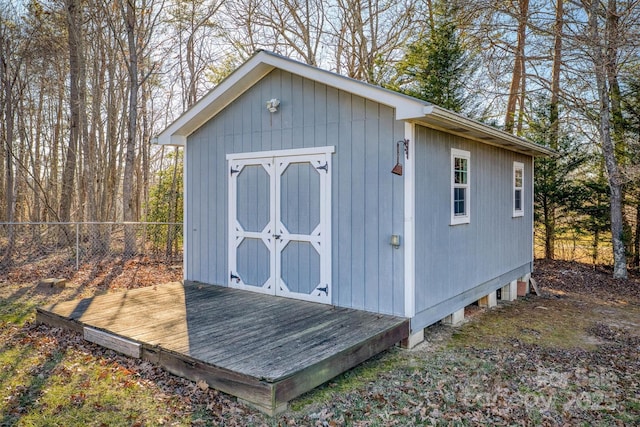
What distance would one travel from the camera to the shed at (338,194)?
480 cm

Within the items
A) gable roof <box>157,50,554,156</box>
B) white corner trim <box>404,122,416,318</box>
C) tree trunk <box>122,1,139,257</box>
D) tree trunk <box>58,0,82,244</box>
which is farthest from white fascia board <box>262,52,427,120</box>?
tree trunk <box>58,0,82,244</box>

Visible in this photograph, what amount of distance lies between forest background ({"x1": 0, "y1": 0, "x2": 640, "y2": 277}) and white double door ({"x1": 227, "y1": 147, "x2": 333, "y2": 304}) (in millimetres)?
4971

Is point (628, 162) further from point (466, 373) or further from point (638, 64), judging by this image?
point (466, 373)

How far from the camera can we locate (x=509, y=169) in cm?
770

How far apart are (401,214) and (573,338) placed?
287 centimetres

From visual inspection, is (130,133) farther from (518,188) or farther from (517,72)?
(517,72)

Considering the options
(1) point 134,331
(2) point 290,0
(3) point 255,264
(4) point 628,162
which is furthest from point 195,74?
(4) point 628,162

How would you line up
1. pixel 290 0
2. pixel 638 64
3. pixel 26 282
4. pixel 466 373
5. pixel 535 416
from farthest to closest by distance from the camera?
pixel 290 0 → pixel 638 64 → pixel 26 282 → pixel 466 373 → pixel 535 416

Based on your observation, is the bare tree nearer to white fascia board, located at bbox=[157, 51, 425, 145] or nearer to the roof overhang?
the roof overhang

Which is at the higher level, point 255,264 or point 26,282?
point 255,264

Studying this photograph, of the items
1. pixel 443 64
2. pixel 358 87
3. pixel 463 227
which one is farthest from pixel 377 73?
pixel 358 87

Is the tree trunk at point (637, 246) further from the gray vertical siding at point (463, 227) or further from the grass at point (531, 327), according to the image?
the grass at point (531, 327)

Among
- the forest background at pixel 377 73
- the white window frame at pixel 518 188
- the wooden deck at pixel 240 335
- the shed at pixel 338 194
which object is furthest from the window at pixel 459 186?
the forest background at pixel 377 73

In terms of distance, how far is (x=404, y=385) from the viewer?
3.84 metres
